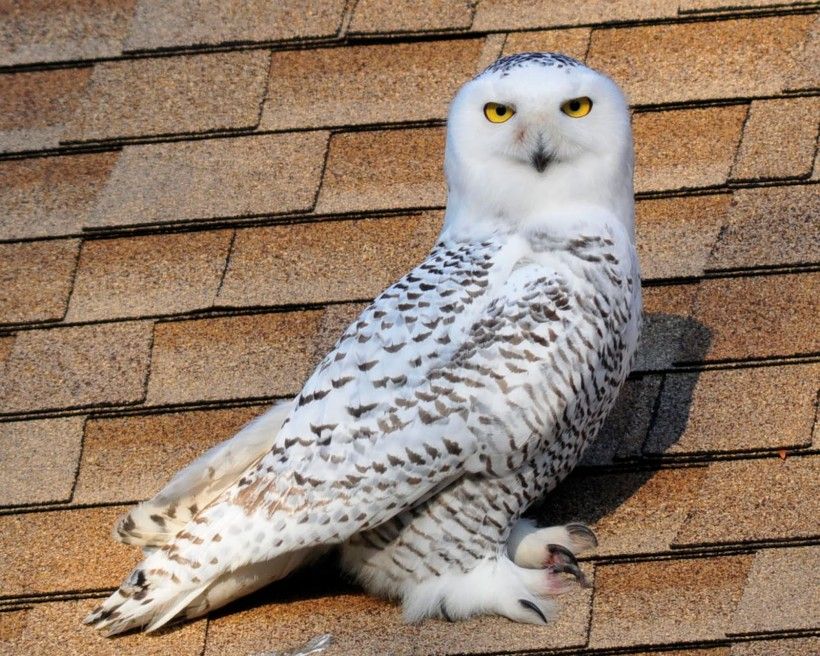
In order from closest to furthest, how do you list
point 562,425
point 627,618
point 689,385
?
point 627,618
point 562,425
point 689,385

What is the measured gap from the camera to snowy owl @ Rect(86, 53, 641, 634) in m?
3.09

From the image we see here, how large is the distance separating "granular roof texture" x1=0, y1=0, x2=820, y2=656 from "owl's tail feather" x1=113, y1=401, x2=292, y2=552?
134 mm

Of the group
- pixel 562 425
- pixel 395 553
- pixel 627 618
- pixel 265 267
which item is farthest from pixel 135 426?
pixel 627 618

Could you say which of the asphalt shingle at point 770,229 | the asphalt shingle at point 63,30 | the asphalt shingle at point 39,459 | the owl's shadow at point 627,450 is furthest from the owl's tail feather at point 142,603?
the asphalt shingle at point 63,30

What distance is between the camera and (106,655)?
3121mm

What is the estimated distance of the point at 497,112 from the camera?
11.1 ft

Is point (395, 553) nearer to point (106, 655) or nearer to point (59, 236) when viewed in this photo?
point (106, 655)

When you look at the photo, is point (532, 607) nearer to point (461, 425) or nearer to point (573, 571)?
point (573, 571)

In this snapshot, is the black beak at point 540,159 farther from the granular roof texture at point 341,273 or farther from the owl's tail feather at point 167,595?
the owl's tail feather at point 167,595

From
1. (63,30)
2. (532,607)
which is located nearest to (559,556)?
(532,607)

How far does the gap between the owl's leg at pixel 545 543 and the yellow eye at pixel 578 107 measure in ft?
2.71

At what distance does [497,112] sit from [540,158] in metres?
0.14

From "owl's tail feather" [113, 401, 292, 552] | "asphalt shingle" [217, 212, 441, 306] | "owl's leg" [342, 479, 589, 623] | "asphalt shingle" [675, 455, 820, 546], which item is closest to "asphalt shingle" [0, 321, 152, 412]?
"asphalt shingle" [217, 212, 441, 306]

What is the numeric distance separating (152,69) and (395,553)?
5.59 ft
